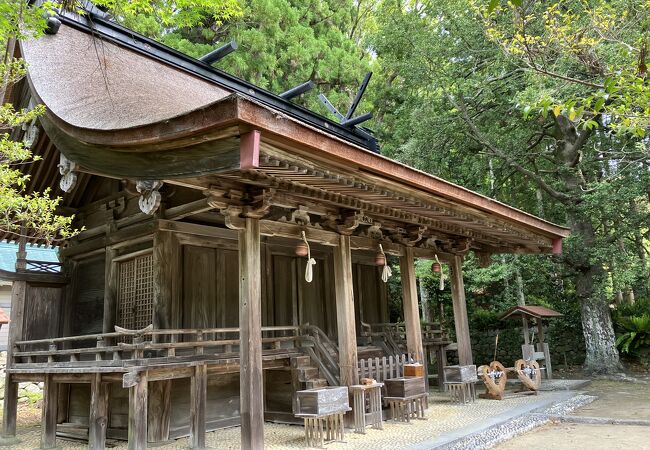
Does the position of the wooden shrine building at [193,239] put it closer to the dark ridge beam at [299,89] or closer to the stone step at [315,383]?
→ the stone step at [315,383]

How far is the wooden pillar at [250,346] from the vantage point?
5359 millimetres

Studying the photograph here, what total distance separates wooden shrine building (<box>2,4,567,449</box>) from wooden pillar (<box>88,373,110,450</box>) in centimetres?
2

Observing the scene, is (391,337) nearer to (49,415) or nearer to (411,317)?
(411,317)

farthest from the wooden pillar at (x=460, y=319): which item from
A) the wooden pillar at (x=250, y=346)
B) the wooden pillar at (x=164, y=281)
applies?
the wooden pillar at (x=164, y=281)

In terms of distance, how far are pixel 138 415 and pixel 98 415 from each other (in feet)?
3.46

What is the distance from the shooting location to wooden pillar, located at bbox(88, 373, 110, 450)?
636 centimetres

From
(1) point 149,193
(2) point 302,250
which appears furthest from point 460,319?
(1) point 149,193

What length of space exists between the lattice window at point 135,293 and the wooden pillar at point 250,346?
9.18ft

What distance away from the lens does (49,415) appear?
7406 millimetres

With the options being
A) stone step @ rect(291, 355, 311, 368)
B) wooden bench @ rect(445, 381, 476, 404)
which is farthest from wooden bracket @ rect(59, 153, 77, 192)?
wooden bench @ rect(445, 381, 476, 404)

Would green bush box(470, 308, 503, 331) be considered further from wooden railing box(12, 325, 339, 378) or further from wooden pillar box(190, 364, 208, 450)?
wooden pillar box(190, 364, 208, 450)

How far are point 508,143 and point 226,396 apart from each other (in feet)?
34.5

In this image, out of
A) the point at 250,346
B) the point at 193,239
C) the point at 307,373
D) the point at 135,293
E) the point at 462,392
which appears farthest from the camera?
the point at 462,392

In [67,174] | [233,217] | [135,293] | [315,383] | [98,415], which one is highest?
[67,174]
